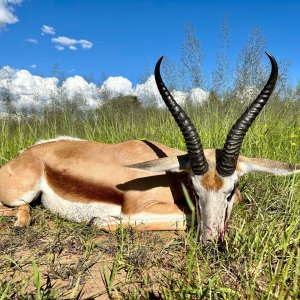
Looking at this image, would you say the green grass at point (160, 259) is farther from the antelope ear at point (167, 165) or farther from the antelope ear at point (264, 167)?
the antelope ear at point (167, 165)

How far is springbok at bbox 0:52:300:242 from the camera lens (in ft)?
11.3

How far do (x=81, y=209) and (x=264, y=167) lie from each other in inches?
78.7

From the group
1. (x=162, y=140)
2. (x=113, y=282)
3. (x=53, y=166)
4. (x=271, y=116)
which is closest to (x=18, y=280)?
(x=113, y=282)

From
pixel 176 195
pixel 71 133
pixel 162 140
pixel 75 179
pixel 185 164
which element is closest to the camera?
pixel 185 164

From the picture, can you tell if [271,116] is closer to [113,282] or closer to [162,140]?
[162,140]

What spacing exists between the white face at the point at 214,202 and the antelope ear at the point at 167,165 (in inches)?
11.6

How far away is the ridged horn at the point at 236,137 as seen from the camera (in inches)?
135

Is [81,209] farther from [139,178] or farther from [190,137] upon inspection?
[190,137]

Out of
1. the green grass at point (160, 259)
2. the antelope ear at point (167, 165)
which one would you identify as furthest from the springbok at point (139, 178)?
the green grass at point (160, 259)

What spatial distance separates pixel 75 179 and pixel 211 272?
2.27 metres

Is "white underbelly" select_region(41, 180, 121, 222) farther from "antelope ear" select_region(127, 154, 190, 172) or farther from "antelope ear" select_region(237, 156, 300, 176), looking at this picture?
"antelope ear" select_region(237, 156, 300, 176)

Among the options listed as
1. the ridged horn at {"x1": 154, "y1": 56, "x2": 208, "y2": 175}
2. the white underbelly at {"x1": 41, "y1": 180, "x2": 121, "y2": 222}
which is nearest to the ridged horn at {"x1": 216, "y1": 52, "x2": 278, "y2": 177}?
the ridged horn at {"x1": 154, "y1": 56, "x2": 208, "y2": 175}

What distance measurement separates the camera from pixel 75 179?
444cm

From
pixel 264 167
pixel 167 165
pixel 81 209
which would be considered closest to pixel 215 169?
pixel 167 165
